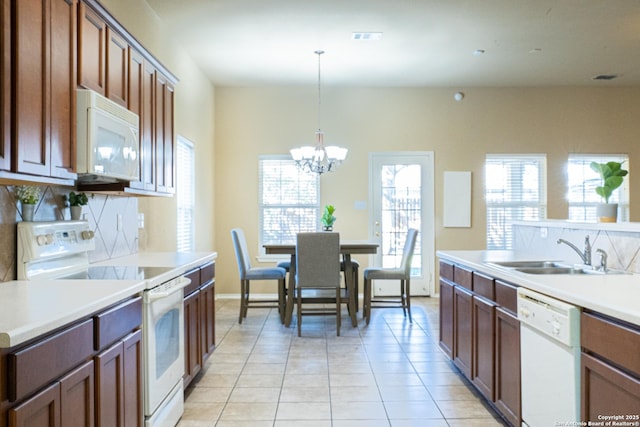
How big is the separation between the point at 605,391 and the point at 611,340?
7.2 inches

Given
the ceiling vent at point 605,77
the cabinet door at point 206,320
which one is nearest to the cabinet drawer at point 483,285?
the cabinet door at point 206,320

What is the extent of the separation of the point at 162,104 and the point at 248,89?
2.97m

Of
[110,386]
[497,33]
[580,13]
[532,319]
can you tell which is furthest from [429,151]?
[110,386]

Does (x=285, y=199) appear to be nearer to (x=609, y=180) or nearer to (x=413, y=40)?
(x=413, y=40)

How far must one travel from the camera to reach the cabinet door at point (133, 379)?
1808 mm

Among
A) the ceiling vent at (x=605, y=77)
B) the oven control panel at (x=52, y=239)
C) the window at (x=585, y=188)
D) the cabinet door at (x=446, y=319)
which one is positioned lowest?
the cabinet door at (x=446, y=319)

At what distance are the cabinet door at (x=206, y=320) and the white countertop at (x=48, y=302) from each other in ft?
3.71

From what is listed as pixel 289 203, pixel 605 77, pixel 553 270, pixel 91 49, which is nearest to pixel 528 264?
pixel 553 270

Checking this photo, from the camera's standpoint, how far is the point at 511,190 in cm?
610

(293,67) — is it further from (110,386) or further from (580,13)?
(110,386)

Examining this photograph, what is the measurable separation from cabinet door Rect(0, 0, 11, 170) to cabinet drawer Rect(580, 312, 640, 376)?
2.12m

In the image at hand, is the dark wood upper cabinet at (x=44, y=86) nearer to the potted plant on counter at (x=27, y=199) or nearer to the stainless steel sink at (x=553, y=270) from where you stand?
the potted plant on counter at (x=27, y=199)

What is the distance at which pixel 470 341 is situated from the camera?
2768 mm

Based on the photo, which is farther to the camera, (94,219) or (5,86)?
(94,219)
